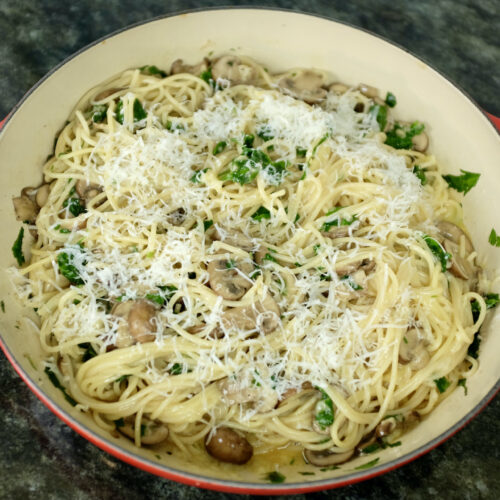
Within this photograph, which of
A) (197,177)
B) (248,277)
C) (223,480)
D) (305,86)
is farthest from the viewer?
(305,86)

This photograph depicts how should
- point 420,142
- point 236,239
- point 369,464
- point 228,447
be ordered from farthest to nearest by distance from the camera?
point 420,142, point 236,239, point 228,447, point 369,464

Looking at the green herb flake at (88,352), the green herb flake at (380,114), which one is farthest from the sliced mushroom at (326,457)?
the green herb flake at (380,114)

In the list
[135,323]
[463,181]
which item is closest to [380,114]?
[463,181]

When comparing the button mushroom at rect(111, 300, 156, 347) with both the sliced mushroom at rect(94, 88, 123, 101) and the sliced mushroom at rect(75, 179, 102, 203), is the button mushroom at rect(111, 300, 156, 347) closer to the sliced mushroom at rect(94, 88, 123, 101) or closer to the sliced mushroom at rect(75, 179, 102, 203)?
the sliced mushroom at rect(75, 179, 102, 203)

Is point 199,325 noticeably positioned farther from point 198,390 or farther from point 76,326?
point 76,326

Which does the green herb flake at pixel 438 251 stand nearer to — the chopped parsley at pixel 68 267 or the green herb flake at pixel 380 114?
the green herb flake at pixel 380 114

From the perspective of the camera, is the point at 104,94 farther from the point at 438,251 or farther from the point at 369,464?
the point at 369,464
